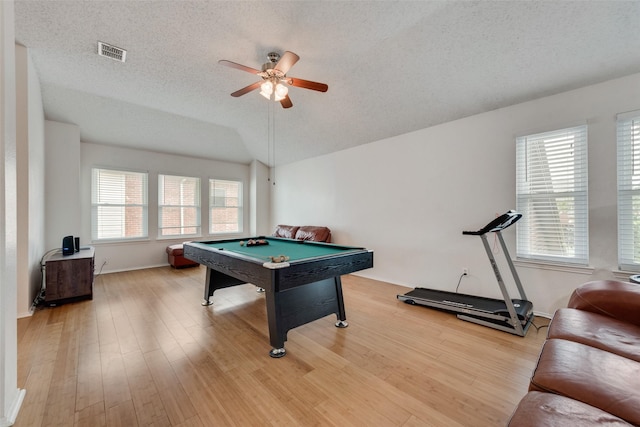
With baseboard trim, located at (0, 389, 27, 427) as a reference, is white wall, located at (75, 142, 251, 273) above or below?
above

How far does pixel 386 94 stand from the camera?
3617 mm

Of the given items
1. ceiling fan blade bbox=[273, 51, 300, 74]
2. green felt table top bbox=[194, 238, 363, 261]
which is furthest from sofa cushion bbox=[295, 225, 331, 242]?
ceiling fan blade bbox=[273, 51, 300, 74]

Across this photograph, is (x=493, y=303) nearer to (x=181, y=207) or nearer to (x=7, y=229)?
(x=7, y=229)

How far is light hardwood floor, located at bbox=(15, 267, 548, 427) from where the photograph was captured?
5.22ft

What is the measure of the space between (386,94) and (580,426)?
144 inches

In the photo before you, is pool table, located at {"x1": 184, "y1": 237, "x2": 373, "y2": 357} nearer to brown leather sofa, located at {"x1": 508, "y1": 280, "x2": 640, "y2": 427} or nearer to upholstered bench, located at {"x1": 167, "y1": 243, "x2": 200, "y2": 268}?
brown leather sofa, located at {"x1": 508, "y1": 280, "x2": 640, "y2": 427}

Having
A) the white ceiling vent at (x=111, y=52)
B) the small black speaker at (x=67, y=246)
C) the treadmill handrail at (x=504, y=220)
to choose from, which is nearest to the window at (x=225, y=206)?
the small black speaker at (x=67, y=246)

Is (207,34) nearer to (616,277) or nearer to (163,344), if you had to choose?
(163,344)

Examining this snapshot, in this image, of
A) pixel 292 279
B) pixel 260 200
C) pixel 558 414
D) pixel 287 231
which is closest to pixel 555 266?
pixel 558 414

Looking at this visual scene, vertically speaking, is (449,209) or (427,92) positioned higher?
(427,92)

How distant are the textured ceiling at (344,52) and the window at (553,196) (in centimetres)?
61

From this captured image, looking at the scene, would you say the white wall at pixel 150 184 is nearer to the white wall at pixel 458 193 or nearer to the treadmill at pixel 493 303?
the white wall at pixel 458 193

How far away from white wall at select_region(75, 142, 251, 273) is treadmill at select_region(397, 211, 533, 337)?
5.38 meters

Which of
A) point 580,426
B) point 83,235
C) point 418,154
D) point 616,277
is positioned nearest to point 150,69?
point 83,235
